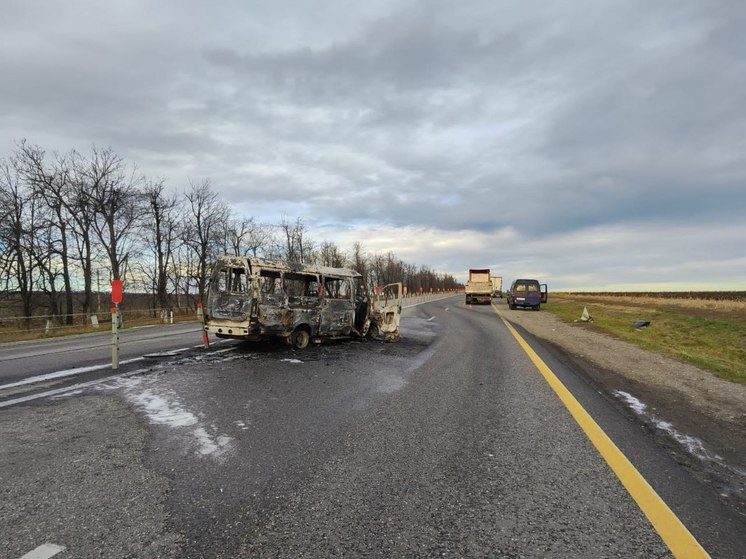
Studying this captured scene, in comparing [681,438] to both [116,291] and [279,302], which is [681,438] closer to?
[279,302]

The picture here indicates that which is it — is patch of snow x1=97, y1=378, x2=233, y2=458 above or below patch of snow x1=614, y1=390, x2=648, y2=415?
above

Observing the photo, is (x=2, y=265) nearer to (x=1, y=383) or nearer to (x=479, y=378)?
(x=1, y=383)

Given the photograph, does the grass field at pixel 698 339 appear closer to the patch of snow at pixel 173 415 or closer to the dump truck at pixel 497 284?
the patch of snow at pixel 173 415

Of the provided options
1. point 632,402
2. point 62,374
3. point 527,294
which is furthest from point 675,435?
point 527,294

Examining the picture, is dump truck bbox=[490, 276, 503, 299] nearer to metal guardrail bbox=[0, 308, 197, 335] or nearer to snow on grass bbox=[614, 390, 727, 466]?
metal guardrail bbox=[0, 308, 197, 335]

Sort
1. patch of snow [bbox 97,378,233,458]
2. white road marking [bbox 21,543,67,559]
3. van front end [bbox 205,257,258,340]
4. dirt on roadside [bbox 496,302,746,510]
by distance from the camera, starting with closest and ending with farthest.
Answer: white road marking [bbox 21,543,67,559]
dirt on roadside [bbox 496,302,746,510]
patch of snow [bbox 97,378,233,458]
van front end [bbox 205,257,258,340]

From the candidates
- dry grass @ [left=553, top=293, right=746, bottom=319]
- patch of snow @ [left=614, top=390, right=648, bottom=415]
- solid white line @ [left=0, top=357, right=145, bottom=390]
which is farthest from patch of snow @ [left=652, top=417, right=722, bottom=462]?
dry grass @ [left=553, top=293, right=746, bottom=319]

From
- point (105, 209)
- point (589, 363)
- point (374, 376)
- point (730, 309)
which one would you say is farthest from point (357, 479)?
point (730, 309)

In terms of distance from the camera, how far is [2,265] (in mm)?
30531

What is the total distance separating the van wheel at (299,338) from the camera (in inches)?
422

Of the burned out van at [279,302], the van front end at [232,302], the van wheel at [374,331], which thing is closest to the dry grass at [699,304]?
the van wheel at [374,331]

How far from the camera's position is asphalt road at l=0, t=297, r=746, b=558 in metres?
2.53

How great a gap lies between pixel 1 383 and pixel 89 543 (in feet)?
20.9

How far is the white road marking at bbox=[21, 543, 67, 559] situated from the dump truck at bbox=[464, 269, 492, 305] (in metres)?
38.8
